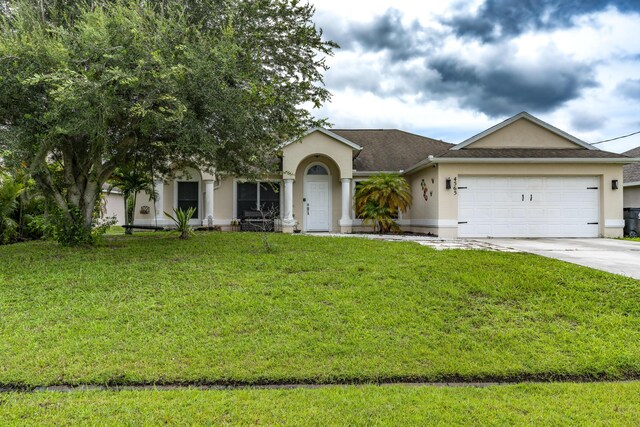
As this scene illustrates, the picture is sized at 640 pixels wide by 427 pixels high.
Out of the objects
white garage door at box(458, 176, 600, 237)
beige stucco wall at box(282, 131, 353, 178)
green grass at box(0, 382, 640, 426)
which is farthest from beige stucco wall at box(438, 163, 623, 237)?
green grass at box(0, 382, 640, 426)

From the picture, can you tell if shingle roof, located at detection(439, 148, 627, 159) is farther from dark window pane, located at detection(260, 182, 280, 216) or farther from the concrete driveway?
dark window pane, located at detection(260, 182, 280, 216)

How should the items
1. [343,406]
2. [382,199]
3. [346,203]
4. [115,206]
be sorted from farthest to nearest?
[115,206] → [346,203] → [382,199] → [343,406]

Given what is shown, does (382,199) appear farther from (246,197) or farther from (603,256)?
(603,256)

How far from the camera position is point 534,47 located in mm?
13633

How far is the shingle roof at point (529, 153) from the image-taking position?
39.8ft

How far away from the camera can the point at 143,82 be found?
18.9 ft

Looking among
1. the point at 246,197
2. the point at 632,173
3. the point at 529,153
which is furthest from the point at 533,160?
the point at 246,197

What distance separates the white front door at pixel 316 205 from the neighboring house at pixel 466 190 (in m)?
0.04

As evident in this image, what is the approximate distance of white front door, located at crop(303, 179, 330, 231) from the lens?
15453 millimetres

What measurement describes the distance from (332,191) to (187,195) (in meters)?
5.98

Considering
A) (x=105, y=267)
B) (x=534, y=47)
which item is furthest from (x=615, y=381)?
(x=534, y=47)

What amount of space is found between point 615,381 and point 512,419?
154 centimetres

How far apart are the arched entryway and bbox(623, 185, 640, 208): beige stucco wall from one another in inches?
515

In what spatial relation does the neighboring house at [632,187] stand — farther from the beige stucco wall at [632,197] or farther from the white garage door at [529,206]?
the white garage door at [529,206]
